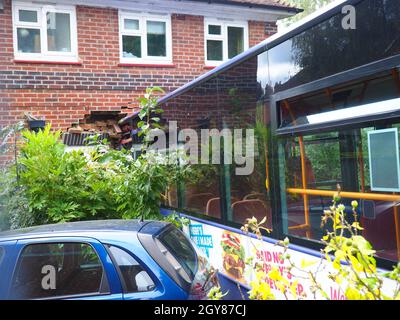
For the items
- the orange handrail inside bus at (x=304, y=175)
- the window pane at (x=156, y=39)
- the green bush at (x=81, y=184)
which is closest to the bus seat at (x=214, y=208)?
the green bush at (x=81, y=184)

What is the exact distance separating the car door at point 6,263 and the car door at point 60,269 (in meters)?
0.04

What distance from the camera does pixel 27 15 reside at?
34.1ft

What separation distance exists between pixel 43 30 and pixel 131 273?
356 inches

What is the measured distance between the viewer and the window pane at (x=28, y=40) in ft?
34.1

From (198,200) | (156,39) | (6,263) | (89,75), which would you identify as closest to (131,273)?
(6,263)

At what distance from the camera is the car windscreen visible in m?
3.39

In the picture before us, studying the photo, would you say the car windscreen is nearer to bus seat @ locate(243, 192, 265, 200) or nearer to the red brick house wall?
bus seat @ locate(243, 192, 265, 200)

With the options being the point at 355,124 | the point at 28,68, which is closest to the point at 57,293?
the point at 355,124

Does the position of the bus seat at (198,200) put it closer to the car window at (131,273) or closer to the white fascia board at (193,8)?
the car window at (131,273)

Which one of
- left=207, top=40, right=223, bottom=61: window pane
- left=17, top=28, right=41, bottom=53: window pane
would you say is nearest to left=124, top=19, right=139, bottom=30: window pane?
left=207, top=40, right=223, bottom=61: window pane

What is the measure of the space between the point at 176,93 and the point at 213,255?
251 cm

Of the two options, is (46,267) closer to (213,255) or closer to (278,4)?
(213,255)

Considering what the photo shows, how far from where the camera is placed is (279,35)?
3547 mm

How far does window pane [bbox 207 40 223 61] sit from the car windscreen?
907 cm
